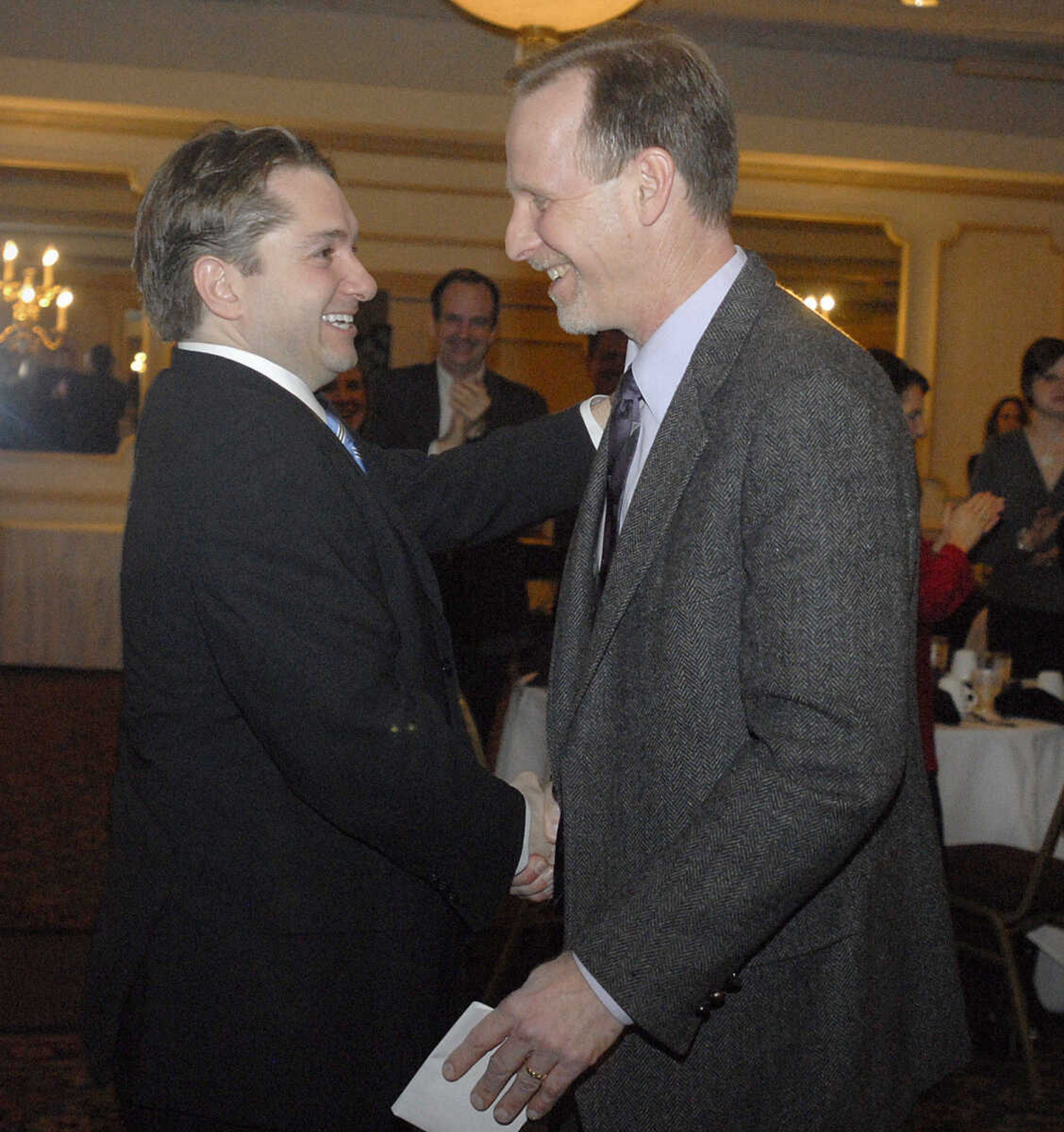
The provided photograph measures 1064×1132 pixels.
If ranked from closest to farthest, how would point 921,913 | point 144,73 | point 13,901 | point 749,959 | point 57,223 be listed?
point 749,959 → point 921,913 → point 13,901 → point 144,73 → point 57,223

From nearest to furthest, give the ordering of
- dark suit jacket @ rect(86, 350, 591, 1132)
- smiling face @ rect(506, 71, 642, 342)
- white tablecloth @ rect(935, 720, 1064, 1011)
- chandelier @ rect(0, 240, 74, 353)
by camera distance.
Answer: smiling face @ rect(506, 71, 642, 342) < dark suit jacket @ rect(86, 350, 591, 1132) < white tablecloth @ rect(935, 720, 1064, 1011) < chandelier @ rect(0, 240, 74, 353)

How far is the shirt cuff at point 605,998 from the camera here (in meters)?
1.06

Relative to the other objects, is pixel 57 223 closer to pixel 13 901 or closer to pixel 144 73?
pixel 144 73

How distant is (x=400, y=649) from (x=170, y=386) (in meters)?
0.41

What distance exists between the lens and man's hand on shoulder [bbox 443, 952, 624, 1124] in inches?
42.1

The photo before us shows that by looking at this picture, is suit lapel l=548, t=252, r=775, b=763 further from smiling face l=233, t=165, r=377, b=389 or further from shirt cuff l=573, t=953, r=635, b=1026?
smiling face l=233, t=165, r=377, b=389

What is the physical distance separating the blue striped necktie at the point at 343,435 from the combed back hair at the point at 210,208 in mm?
202

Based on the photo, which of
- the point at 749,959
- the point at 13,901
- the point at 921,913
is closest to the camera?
the point at 749,959

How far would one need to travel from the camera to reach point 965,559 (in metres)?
2.81

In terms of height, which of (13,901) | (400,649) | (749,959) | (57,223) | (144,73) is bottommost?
(13,901)

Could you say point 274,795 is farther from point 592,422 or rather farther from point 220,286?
point 592,422

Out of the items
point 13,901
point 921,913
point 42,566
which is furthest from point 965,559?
point 42,566

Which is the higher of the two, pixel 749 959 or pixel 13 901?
pixel 749 959

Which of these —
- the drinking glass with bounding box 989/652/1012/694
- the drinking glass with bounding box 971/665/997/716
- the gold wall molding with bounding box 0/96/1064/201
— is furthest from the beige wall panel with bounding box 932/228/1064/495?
the drinking glass with bounding box 971/665/997/716
